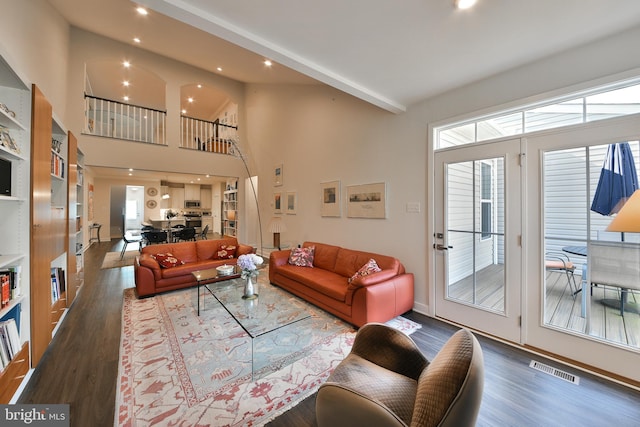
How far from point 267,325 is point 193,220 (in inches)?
368

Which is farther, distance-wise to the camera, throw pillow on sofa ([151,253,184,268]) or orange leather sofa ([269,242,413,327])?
throw pillow on sofa ([151,253,184,268])

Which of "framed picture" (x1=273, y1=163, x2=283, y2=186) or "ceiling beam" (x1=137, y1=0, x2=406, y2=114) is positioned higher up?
"ceiling beam" (x1=137, y1=0, x2=406, y2=114)

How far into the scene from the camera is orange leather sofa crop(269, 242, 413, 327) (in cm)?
274

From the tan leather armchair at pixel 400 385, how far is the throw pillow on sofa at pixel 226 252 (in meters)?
3.67

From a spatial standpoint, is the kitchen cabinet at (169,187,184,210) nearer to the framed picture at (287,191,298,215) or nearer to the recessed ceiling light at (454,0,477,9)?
the framed picture at (287,191,298,215)

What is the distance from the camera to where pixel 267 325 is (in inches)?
87.3

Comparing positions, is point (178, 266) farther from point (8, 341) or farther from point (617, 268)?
point (617, 268)

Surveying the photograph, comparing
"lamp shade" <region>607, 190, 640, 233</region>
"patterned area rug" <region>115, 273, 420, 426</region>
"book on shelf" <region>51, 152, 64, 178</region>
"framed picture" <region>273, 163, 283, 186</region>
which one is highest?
"framed picture" <region>273, 163, 283, 186</region>

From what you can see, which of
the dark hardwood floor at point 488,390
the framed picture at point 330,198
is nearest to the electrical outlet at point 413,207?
the framed picture at point 330,198

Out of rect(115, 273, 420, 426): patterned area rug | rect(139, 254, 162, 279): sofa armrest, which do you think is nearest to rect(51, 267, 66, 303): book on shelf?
rect(115, 273, 420, 426): patterned area rug

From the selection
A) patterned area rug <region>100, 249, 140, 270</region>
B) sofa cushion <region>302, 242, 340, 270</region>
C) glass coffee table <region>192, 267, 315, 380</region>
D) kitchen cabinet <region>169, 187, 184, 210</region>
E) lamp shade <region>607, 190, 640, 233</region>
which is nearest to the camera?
lamp shade <region>607, 190, 640, 233</region>

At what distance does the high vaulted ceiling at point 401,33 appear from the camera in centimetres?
174

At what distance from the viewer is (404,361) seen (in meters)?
1.55

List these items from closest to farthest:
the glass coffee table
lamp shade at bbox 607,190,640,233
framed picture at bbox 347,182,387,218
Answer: lamp shade at bbox 607,190,640,233 → the glass coffee table → framed picture at bbox 347,182,387,218
